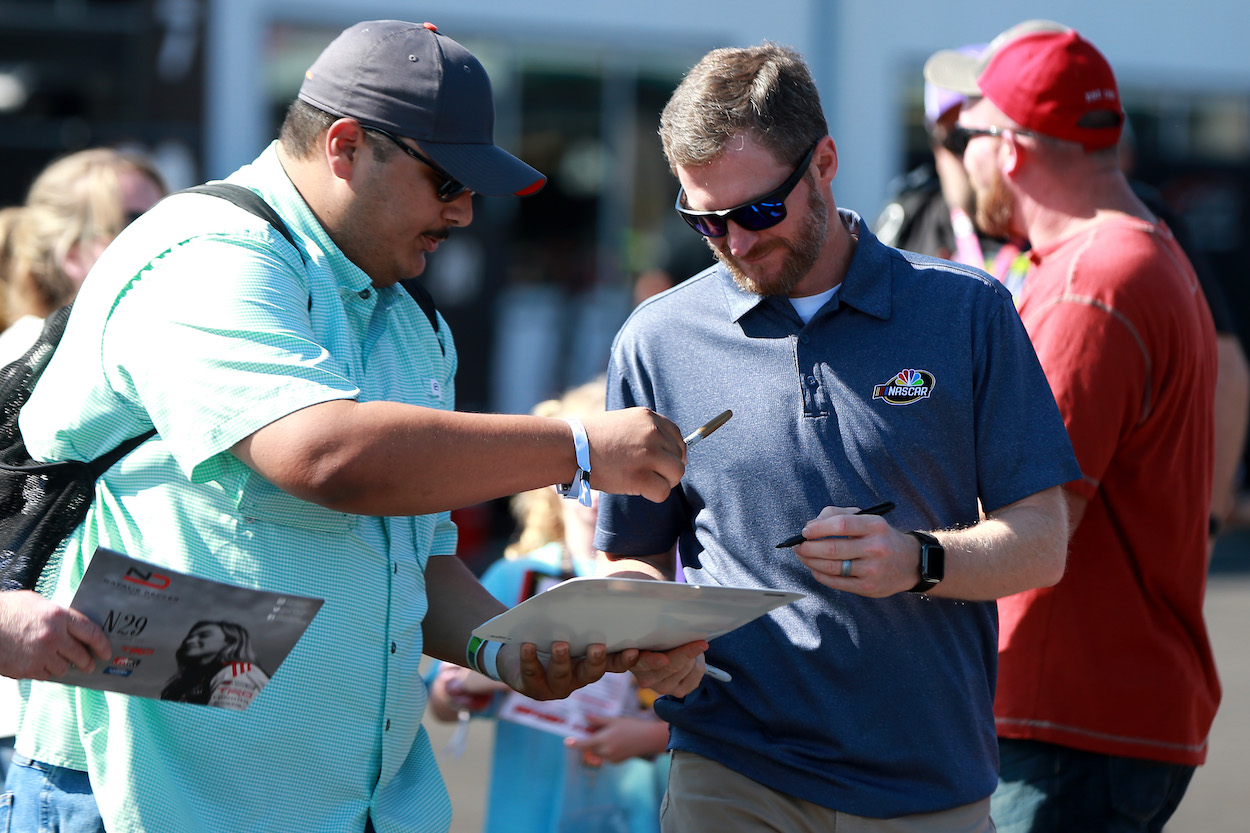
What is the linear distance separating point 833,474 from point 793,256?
1.40ft

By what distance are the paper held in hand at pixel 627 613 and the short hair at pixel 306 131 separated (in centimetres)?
82

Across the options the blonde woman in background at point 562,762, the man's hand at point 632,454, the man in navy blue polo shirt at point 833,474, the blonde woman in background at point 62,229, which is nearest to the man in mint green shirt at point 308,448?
the man's hand at point 632,454

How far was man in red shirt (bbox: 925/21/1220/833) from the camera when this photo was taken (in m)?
2.82

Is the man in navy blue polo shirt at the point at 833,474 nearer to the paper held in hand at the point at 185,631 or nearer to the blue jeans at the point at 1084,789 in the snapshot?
the blue jeans at the point at 1084,789

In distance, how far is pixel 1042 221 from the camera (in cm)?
310

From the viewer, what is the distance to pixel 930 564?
2291 millimetres

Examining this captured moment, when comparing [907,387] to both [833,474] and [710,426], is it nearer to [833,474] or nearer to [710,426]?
[833,474]

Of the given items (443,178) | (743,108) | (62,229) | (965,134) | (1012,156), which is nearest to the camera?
(443,178)

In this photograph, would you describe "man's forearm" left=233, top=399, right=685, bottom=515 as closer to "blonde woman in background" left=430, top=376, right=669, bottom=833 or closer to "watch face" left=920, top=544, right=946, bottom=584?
"watch face" left=920, top=544, right=946, bottom=584

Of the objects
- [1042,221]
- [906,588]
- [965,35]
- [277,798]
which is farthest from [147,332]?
[965,35]

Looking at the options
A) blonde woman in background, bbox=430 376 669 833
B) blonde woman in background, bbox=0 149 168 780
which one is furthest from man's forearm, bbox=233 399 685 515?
blonde woman in background, bbox=0 149 168 780

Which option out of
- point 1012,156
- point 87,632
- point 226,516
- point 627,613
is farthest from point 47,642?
point 1012,156

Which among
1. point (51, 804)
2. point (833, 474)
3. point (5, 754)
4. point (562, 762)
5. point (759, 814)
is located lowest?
point (562, 762)

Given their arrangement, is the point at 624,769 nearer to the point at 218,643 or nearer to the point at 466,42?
the point at 218,643
